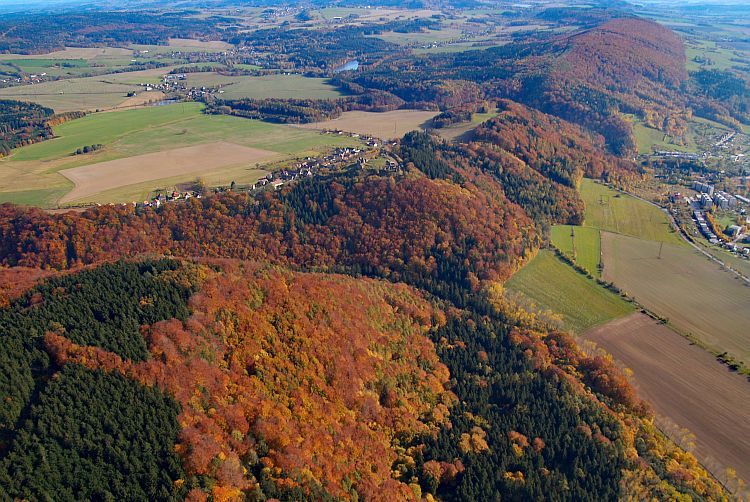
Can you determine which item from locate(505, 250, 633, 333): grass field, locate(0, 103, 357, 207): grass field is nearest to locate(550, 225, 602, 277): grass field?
locate(505, 250, 633, 333): grass field

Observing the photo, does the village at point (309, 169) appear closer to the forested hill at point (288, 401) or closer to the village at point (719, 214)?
the forested hill at point (288, 401)

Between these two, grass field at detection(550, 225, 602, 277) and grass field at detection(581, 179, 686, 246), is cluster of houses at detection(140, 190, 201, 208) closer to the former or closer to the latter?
grass field at detection(550, 225, 602, 277)

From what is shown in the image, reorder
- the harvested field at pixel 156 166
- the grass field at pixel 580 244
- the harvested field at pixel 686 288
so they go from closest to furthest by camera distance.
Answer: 1. the harvested field at pixel 686 288
2. the grass field at pixel 580 244
3. the harvested field at pixel 156 166

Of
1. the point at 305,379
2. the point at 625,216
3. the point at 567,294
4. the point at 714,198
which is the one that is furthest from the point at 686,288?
the point at 305,379

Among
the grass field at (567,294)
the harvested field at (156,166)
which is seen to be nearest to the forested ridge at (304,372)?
the grass field at (567,294)

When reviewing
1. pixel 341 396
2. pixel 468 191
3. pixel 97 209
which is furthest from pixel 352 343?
pixel 97 209

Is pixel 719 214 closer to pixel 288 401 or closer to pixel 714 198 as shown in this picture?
pixel 714 198
